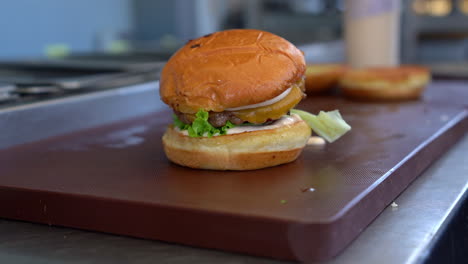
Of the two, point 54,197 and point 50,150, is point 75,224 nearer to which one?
point 54,197

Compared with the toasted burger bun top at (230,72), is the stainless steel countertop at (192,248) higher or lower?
lower

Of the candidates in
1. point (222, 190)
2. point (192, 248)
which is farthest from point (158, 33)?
point (192, 248)

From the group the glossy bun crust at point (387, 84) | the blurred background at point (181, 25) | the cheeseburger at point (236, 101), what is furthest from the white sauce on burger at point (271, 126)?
the blurred background at point (181, 25)

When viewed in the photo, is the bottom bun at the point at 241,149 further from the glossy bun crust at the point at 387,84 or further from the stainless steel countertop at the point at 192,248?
the glossy bun crust at the point at 387,84

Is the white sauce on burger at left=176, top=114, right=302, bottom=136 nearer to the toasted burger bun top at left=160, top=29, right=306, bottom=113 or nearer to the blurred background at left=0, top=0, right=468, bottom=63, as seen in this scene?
the toasted burger bun top at left=160, top=29, right=306, bottom=113

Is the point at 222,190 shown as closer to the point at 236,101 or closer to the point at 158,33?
the point at 236,101

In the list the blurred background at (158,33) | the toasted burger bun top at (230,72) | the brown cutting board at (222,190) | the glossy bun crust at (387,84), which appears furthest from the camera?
the blurred background at (158,33)

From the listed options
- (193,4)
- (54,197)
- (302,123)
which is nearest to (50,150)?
(54,197)
